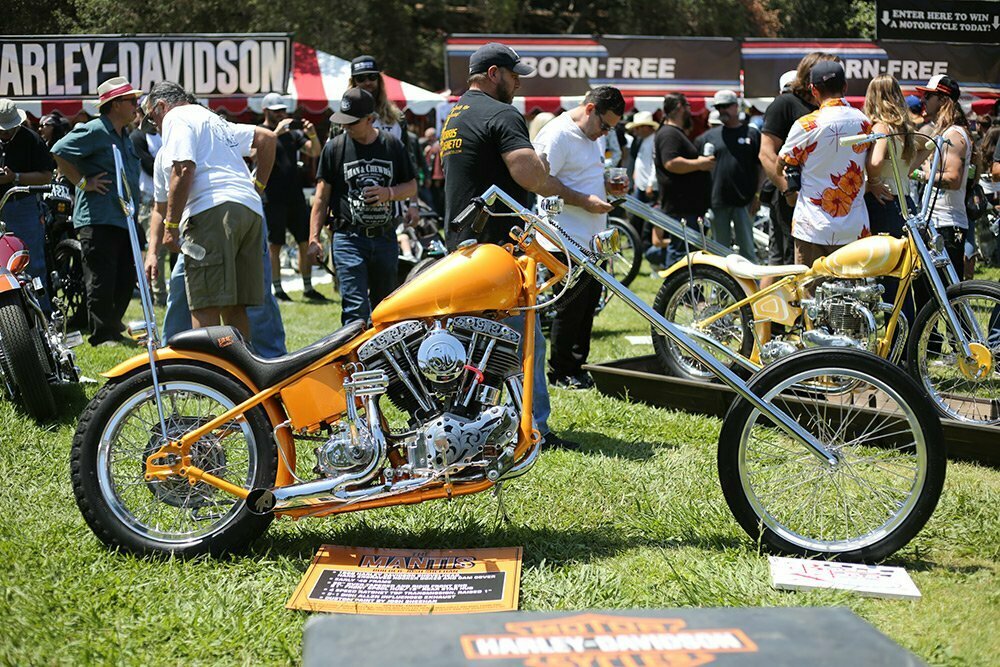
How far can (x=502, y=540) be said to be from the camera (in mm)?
4258

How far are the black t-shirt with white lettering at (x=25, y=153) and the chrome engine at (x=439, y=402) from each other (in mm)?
5933

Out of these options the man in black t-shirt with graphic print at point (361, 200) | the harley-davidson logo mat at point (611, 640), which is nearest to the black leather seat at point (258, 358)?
the harley-davidson logo mat at point (611, 640)

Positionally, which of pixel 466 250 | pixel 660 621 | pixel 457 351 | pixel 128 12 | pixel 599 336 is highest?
pixel 128 12

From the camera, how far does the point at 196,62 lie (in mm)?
16828

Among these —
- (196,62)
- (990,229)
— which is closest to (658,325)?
(990,229)

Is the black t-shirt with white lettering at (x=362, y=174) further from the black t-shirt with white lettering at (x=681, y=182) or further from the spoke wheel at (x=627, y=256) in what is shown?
the black t-shirt with white lettering at (x=681, y=182)

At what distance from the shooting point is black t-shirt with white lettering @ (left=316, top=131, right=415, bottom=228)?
Answer: 680 centimetres

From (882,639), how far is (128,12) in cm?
2821

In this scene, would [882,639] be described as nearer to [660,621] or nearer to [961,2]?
[660,621]

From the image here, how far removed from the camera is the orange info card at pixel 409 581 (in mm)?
3593

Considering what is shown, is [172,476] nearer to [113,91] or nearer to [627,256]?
[113,91]

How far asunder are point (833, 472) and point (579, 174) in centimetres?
330

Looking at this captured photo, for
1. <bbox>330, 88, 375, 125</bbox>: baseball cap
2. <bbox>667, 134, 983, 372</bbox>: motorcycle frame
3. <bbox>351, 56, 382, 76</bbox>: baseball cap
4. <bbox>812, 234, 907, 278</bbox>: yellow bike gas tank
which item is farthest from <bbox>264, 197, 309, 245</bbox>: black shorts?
<bbox>812, 234, 907, 278</bbox>: yellow bike gas tank

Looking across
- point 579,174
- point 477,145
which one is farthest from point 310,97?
point 477,145
